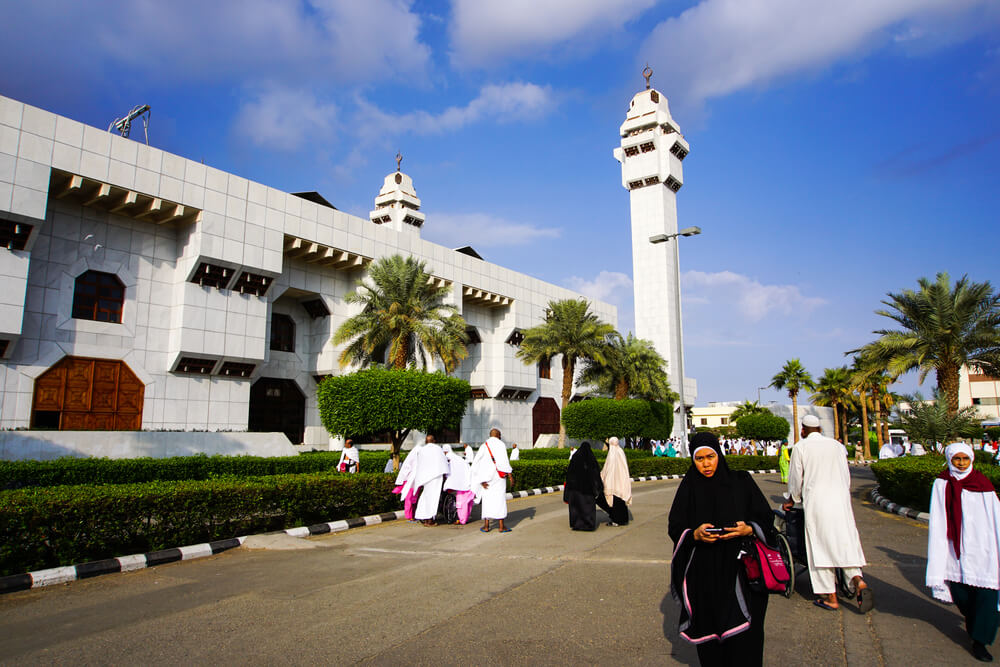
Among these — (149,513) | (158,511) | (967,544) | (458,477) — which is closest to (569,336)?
(458,477)

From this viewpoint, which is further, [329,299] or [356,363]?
[329,299]

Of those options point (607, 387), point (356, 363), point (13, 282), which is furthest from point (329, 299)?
point (607, 387)

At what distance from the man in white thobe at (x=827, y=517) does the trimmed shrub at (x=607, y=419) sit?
25.7 m

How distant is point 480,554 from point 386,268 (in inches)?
727

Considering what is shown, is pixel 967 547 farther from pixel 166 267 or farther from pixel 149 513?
pixel 166 267

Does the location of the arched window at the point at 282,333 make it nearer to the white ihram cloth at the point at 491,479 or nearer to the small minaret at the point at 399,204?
the white ihram cloth at the point at 491,479

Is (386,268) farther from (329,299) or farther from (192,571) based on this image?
(192,571)

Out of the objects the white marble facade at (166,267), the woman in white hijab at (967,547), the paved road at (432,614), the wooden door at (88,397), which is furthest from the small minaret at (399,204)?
the woman in white hijab at (967,547)

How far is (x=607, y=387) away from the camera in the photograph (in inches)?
1334

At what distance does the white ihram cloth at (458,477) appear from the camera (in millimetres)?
10562

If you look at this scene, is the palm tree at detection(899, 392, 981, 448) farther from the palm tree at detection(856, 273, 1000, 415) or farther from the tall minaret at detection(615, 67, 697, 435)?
the tall minaret at detection(615, 67, 697, 435)

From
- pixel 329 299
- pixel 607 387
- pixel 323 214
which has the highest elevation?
pixel 323 214

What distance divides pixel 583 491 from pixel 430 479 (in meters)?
2.56

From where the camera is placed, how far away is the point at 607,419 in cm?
3164
